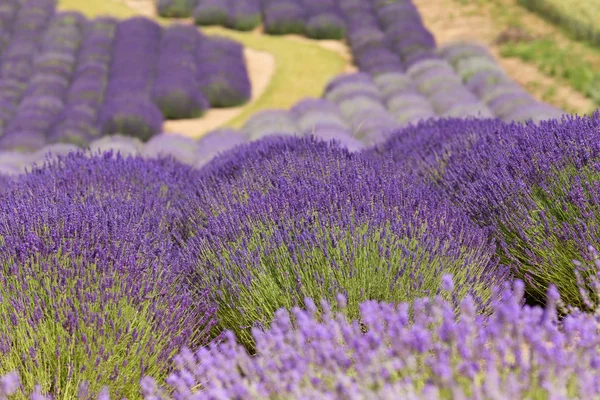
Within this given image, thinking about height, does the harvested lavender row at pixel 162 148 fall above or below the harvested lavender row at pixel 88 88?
above

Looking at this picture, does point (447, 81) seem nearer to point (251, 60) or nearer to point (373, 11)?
point (251, 60)

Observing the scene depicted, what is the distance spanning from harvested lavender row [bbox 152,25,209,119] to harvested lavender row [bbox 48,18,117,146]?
100 centimetres

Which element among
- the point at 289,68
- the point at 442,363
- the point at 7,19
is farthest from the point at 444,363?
the point at 7,19

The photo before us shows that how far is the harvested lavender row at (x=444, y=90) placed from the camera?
8492mm

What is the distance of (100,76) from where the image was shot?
39.2 feet

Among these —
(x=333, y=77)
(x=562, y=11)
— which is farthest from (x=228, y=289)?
(x=562, y=11)

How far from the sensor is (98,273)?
284 cm

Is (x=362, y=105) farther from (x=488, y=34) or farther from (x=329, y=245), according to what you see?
(x=329, y=245)

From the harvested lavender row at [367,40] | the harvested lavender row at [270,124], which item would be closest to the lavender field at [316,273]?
the harvested lavender row at [270,124]

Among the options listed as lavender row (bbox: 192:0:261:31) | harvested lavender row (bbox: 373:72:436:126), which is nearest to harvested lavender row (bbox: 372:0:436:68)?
harvested lavender row (bbox: 373:72:436:126)

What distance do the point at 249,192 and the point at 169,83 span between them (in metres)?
8.09

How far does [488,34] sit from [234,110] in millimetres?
6044

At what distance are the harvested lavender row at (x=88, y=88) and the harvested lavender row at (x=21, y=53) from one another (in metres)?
0.91

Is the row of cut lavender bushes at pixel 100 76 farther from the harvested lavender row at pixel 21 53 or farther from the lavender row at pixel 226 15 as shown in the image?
the lavender row at pixel 226 15
